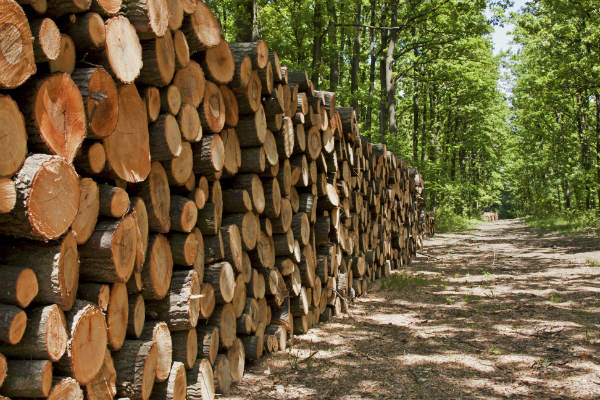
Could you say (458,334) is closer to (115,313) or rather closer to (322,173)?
(322,173)

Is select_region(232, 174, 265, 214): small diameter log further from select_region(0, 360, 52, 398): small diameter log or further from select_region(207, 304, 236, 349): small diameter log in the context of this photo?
select_region(0, 360, 52, 398): small diameter log

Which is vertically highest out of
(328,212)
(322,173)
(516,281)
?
(322,173)

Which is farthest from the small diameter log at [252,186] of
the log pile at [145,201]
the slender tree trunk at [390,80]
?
the slender tree trunk at [390,80]

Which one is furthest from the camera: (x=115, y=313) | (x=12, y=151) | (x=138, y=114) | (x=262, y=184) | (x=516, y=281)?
(x=516, y=281)

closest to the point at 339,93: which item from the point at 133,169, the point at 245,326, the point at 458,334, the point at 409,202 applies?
the point at 409,202

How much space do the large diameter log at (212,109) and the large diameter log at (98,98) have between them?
1048 mm

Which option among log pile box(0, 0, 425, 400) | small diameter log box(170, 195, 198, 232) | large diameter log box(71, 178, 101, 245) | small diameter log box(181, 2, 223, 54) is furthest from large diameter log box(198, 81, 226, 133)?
large diameter log box(71, 178, 101, 245)

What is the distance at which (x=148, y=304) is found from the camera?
9.85 ft

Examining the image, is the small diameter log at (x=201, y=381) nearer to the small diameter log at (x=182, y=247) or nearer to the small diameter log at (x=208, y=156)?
the small diameter log at (x=182, y=247)

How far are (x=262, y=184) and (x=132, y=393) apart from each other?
223cm

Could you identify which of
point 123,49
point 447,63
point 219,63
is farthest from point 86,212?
point 447,63

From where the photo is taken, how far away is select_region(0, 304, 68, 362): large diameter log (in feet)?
6.38

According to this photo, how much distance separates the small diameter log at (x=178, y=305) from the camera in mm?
3021

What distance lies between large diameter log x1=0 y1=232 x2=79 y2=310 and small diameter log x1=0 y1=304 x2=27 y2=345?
132 mm
